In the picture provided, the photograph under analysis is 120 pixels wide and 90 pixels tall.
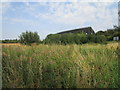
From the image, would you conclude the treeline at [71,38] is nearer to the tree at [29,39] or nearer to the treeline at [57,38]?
the treeline at [57,38]

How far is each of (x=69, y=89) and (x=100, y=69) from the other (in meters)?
0.79

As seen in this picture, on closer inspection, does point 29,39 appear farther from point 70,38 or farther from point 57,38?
point 70,38

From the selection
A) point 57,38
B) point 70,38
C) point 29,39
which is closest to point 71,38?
point 70,38

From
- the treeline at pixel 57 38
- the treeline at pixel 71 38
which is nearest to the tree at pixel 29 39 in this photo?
the treeline at pixel 57 38

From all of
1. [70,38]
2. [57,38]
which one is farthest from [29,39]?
[70,38]

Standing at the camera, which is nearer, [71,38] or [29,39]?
[29,39]

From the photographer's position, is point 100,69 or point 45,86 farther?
point 100,69

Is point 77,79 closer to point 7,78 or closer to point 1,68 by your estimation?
point 7,78

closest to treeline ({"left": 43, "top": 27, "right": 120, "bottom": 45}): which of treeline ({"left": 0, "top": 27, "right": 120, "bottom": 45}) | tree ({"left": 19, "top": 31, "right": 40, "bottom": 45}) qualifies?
treeline ({"left": 0, "top": 27, "right": 120, "bottom": 45})

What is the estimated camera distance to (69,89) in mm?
1830

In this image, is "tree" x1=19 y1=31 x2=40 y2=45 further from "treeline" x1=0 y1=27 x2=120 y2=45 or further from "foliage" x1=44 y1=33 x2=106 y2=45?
"foliage" x1=44 y1=33 x2=106 y2=45

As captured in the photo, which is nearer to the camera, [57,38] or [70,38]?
[57,38]

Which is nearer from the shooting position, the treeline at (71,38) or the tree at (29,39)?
the tree at (29,39)

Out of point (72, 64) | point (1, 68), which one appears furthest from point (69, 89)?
point (1, 68)
